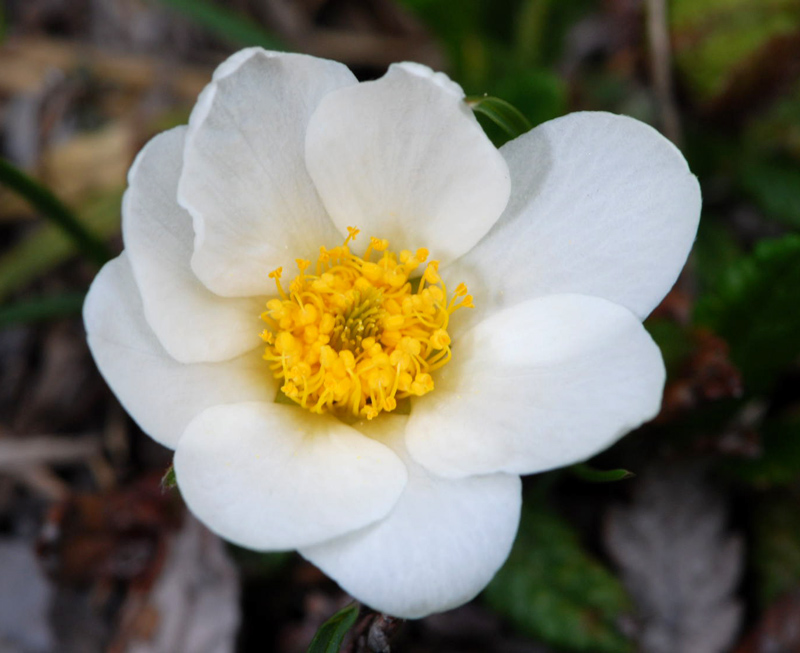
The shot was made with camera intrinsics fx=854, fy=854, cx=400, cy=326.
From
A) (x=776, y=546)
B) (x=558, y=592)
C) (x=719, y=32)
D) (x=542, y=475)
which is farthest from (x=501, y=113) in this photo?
(x=719, y=32)

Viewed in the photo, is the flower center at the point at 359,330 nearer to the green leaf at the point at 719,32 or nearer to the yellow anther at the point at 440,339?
the yellow anther at the point at 440,339

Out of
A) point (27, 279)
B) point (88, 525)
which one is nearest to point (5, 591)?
point (88, 525)

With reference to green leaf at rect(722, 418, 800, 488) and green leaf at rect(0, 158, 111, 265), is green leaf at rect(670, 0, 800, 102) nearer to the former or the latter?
green leaf at rect(722, 418, 800, 488)

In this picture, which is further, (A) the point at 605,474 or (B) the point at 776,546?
(B) the point at 776,546

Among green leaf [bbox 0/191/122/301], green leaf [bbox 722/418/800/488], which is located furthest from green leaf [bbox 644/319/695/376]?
green leaf [bbox 0/191/122/301]

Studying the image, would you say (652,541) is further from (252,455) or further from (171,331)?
(171,331)

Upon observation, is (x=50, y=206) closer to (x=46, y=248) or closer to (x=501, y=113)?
(x=46, y=248)
